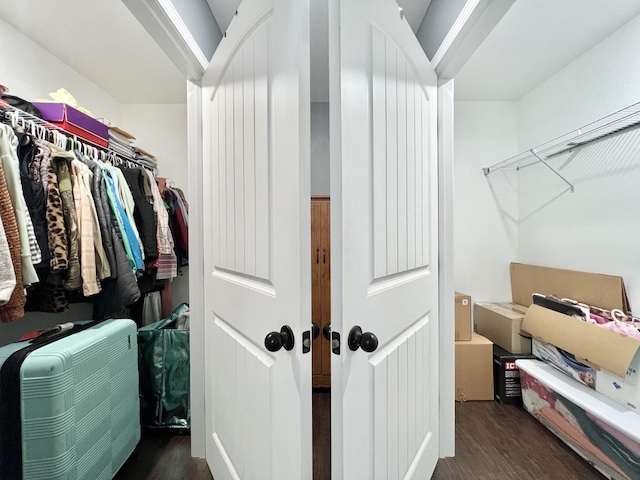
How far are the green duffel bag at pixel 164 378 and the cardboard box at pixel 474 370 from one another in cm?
187

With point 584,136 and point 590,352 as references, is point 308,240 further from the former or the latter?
point 584,136

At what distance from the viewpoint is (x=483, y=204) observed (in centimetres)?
240

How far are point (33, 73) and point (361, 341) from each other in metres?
2.46

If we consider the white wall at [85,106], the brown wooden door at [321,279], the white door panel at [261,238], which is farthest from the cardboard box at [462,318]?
the white wall at [85,106]

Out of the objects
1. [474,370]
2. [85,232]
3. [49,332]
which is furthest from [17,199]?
[474,370]

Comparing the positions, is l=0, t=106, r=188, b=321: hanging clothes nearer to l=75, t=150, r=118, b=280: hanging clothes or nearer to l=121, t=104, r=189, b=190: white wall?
l=75, t=150, r=118, b=280: hanging clothes

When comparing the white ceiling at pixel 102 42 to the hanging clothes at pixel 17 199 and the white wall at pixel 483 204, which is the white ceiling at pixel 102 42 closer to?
the hanging clothes at pixel 17 199

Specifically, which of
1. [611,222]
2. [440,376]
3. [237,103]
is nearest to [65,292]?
[237,103]

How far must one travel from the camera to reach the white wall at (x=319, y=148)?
7.47 ft

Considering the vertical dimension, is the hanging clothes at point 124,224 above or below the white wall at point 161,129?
below

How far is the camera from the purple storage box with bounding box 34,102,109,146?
55.1 inches

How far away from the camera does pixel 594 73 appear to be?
1.73 m

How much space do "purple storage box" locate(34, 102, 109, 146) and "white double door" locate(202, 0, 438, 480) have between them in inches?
37.0

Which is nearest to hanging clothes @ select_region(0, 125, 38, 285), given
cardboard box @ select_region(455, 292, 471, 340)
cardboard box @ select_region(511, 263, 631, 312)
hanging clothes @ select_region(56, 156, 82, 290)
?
hanging clothes @ select_region(56, 156, 82, 290)
